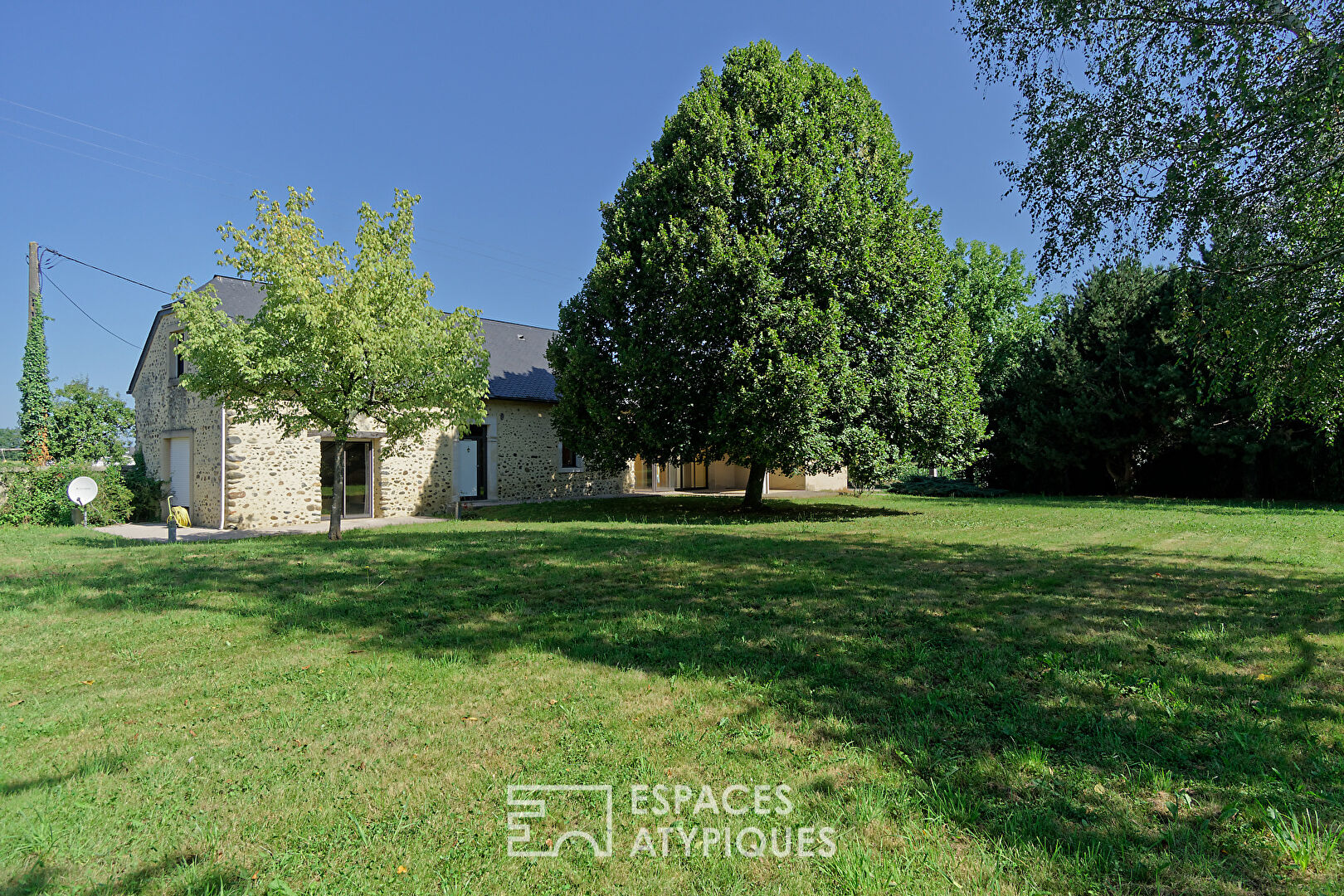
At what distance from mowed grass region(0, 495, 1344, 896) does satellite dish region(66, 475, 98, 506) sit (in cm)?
1025

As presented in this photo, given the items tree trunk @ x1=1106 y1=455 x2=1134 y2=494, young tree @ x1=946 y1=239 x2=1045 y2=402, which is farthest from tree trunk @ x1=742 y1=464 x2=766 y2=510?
young tree @ x1=946 y1=239 x2=1045 y2=402

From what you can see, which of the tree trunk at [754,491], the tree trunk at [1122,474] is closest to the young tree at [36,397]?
the tree trunk at [754,491]

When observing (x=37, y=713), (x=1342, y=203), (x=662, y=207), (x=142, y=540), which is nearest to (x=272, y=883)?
(x=37, y=713)

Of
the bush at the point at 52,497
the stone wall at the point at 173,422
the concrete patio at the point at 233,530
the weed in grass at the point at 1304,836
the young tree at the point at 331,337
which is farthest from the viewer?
the bush at the point at 52,497

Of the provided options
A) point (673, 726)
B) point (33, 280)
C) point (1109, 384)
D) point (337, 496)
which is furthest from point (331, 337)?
point (1109, 384)

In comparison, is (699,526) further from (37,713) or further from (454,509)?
(37,713)

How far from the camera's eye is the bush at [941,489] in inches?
971

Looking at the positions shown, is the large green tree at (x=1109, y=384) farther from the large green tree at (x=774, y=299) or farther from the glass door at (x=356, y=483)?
the glass door at (x=356, y=483)

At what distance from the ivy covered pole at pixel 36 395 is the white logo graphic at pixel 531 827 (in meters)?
23.0

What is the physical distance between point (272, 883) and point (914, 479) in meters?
27.2

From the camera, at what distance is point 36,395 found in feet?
63.1

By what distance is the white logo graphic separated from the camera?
2.43 meters

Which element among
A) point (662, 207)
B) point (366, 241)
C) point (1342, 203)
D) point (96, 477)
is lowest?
point (96, 477)

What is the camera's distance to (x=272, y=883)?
224 cm
